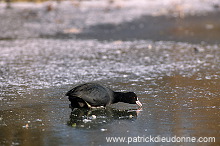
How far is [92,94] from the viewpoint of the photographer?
293 inches

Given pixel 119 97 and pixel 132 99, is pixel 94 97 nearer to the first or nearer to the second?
pixel 119 97

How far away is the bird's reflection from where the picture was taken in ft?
21.8

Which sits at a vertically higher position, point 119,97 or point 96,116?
point 119,97

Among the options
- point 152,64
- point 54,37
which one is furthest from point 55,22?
point 152,64

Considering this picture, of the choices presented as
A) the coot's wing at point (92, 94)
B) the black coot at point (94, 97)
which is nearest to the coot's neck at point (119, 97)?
the black coot at point (94, 97)

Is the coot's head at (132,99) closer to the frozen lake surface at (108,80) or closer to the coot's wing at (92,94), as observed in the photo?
the frozen lake surface at (108,80)

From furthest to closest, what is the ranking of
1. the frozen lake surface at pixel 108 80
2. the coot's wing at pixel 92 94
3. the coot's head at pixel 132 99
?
the coot's head at pixel 132 99, the coot's wing at pixel 92 94, the frozen lake surface at pixel 108 80

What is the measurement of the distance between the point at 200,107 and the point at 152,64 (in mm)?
4026

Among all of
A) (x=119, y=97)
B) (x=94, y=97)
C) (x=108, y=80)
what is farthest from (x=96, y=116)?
(x=108, y=80)

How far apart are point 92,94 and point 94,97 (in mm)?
57

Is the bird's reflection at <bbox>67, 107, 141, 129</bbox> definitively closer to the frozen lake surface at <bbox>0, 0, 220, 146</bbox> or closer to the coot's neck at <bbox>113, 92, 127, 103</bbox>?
the frozen lake surface at <bbox>0, 0, 220, 146</bbox>

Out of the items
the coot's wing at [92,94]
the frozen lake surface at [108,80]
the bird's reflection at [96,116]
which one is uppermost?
the coot's wing at [92,94]

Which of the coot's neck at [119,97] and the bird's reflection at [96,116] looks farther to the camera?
the coot's neck at [119,97]

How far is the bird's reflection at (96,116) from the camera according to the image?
21.8ft
